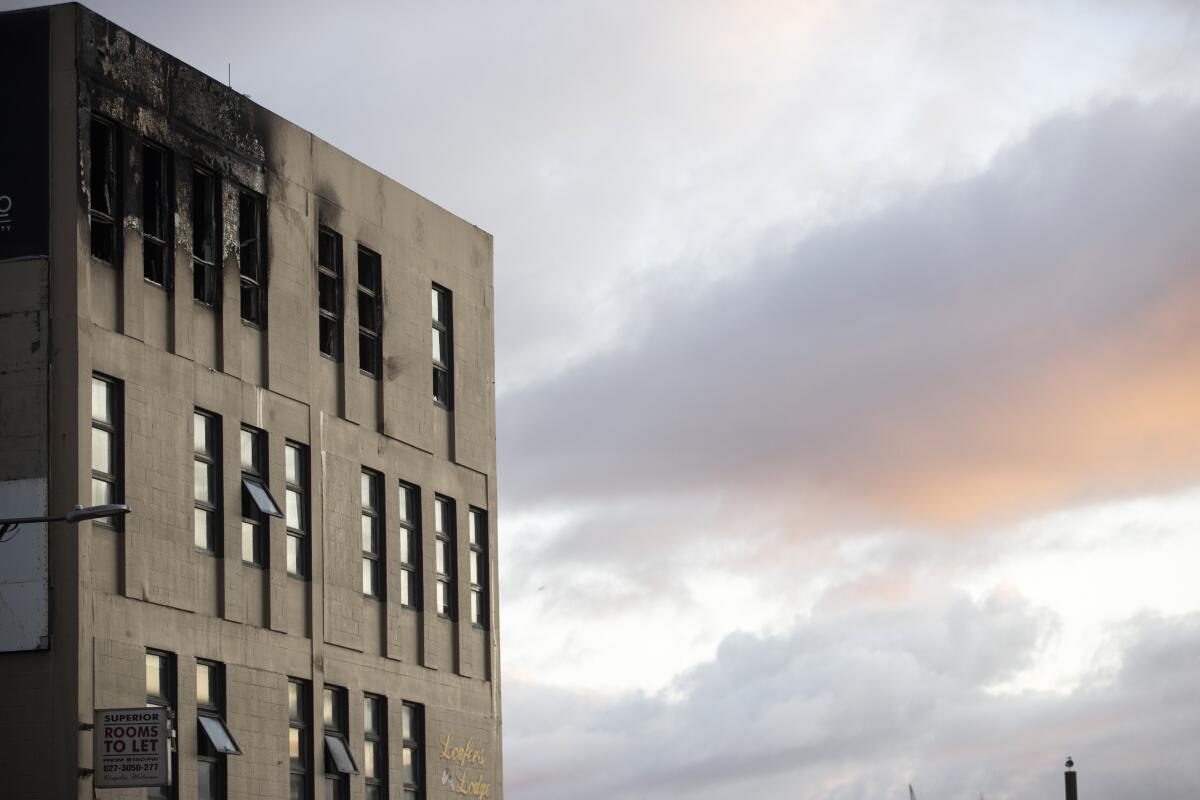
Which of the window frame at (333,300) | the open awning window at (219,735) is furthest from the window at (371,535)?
the open awning window at (219,735)

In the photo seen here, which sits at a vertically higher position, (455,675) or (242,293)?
(242,293)

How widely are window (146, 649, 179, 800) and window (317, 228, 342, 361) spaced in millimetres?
9011

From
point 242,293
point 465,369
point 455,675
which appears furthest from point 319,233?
point 455,675

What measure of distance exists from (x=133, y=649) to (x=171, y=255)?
7.50 m

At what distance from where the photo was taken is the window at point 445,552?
52.7 metres

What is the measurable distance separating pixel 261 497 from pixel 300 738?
5058 mm

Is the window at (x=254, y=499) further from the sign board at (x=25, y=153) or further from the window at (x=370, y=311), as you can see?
the sign board at (x=25, y=153)

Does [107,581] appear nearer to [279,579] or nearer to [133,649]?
[133,649]

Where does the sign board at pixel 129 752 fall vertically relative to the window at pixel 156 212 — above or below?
below

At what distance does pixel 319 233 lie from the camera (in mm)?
48719

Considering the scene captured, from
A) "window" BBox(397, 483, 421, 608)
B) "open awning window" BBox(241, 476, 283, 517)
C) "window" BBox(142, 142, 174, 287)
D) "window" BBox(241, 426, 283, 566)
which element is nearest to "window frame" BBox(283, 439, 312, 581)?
"window" BBox(241, 426, 283, 566)

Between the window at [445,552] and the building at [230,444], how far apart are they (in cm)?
5

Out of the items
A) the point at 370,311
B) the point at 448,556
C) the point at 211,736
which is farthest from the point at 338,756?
the point at 370,311

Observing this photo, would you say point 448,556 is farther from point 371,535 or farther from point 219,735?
point 219,735
